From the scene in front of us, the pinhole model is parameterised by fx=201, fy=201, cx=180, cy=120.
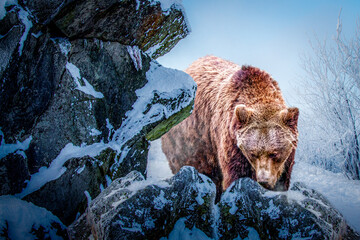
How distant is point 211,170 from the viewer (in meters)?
4.16

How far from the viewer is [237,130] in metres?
2.86

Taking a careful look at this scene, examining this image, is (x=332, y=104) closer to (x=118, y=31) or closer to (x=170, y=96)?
(x=170, y=96)

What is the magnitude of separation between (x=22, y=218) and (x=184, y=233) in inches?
45.3

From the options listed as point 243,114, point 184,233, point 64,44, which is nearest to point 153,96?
point 64,44

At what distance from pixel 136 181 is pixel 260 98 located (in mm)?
2310

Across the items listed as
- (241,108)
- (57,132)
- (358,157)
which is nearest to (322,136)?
(358,157)

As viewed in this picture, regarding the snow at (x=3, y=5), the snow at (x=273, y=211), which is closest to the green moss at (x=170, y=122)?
the snow at (x=273, y=211)

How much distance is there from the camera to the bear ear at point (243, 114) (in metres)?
2.72

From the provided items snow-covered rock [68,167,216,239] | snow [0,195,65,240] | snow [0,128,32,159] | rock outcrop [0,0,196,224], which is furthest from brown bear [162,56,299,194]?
snow [0,128,32,159]

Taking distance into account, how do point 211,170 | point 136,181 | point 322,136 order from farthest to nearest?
point 322,136 < point 211,170 < point 136,181

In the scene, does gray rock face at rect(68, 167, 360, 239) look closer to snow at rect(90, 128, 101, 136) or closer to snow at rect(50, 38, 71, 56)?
snow at rect(90, 128, 101, 136)

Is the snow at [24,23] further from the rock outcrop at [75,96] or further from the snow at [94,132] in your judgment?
the snow at [94,132]

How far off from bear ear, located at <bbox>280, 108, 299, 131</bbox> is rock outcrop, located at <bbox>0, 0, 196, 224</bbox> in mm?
1387

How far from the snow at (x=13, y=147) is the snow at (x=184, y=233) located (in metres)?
1.31
